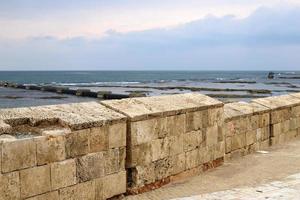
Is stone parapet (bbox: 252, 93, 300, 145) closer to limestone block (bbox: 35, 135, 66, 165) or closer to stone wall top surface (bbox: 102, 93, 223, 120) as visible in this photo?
stone wall top surface (bbox: 102, 93, 223, 120)

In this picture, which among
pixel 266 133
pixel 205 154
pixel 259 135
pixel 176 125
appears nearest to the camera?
pixel 176 125

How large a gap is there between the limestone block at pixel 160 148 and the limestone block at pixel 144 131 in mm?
91

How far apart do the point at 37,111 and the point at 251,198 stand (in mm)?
2609

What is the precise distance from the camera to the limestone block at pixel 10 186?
379 centimetres

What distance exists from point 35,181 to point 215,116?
352 centimetres

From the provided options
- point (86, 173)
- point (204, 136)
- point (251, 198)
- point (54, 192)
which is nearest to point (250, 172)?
point (204, 136)

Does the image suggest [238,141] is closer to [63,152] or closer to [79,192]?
[79,192]

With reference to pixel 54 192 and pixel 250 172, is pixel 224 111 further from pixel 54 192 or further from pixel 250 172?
pixel 54 192

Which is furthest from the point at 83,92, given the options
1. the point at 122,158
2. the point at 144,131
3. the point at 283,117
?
the point at 122,158

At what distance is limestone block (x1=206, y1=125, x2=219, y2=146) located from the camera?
21.9ft

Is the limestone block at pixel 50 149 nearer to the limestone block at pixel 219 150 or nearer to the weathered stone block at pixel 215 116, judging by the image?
the weathered stone block at pixel 215 116

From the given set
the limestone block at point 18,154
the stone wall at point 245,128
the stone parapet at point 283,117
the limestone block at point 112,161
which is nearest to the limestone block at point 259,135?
the stone wall at point 245,128

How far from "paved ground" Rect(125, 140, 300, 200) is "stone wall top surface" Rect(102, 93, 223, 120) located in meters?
0.98

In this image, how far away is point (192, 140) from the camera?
20.7ft
